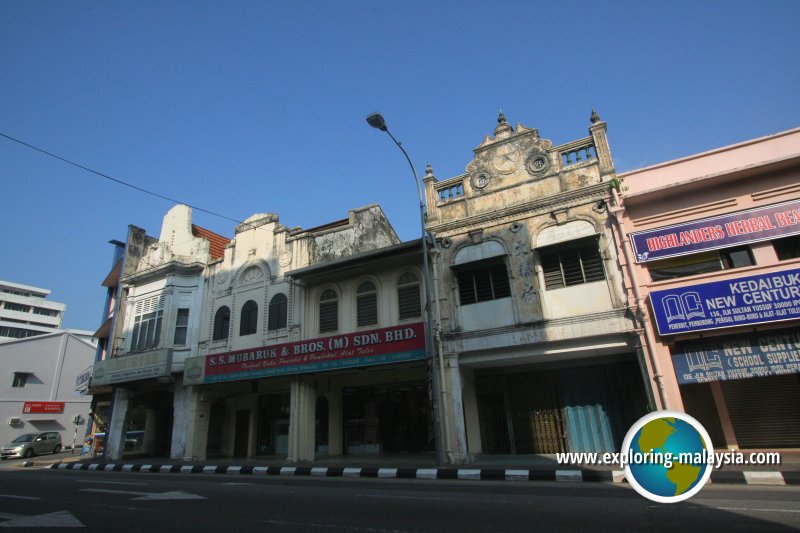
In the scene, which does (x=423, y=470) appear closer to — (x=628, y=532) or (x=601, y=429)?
(x=601, y=429)

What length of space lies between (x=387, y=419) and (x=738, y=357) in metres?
12.2

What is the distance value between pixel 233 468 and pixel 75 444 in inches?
1214

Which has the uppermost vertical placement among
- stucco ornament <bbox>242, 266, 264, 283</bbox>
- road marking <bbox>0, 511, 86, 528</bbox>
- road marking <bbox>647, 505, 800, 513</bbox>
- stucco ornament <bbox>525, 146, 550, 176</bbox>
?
stucco ornament <bbox>525, 146, 550, 176</bbox>

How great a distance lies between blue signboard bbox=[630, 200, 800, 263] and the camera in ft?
36.1

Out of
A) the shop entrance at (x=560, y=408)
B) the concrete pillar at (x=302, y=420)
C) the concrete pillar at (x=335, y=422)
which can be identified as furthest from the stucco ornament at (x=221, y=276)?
the shop entrance at (x=560, y=408)

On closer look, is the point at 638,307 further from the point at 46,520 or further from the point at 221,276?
the point at 221,276

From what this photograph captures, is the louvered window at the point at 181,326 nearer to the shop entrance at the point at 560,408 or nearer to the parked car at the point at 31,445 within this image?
the shop entrance at the point at 560,408

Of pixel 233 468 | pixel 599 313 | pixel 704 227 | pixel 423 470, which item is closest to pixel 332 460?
pixel 233 468

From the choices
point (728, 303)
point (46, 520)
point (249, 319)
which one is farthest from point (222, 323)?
point (728, 303)

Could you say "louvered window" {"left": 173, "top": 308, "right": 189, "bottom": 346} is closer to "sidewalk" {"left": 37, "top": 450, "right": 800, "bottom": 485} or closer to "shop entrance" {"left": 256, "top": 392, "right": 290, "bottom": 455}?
"shop entrance" {"left": 256, "top": 392, "right": 290, "bottom": 455}

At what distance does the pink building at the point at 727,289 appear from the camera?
10656 millimetres

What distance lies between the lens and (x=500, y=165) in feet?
49.8

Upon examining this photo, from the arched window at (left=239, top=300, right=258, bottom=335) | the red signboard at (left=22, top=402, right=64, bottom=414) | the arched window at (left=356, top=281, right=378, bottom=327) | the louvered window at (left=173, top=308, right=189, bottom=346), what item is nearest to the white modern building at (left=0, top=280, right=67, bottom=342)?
the red signboard at (left=22, top=402, right=64, bottom=414)

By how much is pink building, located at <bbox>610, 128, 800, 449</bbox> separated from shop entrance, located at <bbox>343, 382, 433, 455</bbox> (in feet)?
28.2
